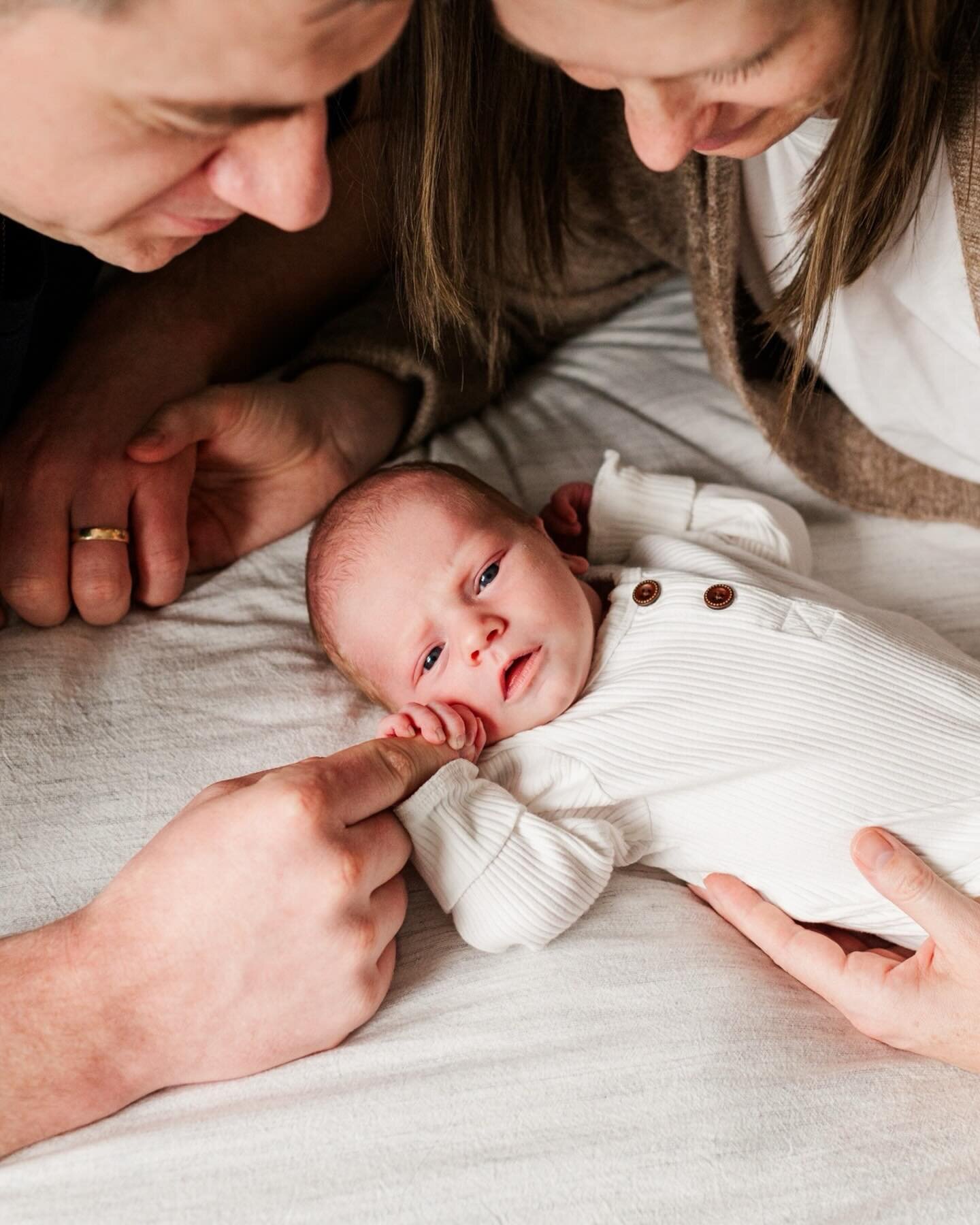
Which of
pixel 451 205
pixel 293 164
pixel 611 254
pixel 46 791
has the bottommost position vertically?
pixel 46 791

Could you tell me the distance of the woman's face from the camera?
0.78m

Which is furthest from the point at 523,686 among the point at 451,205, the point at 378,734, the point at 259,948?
the point at 451,205

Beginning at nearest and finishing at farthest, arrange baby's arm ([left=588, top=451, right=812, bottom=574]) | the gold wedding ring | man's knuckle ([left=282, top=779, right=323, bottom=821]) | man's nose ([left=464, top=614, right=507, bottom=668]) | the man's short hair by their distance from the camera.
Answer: the man's short hair
man's knuckle ([left=282, top=779, right=323, bottom=821])
man's nose ([left=464, top=614, right=507, bottom=668])
the gold wedding ring
baby's arm ([left=588, top=451, right=812, bottom=574])

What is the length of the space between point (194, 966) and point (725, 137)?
816 millimetres

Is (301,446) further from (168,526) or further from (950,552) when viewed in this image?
(950,552)

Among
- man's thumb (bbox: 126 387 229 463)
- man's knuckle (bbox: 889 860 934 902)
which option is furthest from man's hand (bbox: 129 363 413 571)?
man's knuckle (bbox: 889 860 934 902)

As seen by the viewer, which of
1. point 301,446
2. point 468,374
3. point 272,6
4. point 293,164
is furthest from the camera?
point 468,374

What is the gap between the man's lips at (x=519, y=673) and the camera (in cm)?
114

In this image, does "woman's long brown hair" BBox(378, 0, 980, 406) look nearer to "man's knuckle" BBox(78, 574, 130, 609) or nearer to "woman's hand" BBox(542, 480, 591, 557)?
"woman's hand" BBox(542, 480, 591, 557)

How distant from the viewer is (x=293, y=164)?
2.58ft

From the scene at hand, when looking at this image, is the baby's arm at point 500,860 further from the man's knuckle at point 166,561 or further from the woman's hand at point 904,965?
the man's knuckle at point 166,561

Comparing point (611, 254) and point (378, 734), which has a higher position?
point (611, 254)

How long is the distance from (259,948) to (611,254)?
1.16 meters

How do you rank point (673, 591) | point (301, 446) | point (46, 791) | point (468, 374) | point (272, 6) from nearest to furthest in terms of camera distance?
1. point (272, 6)
2. point (46, 791)
3. point (673, 591)
4. point (301, 446)
5. point (468, 374)
